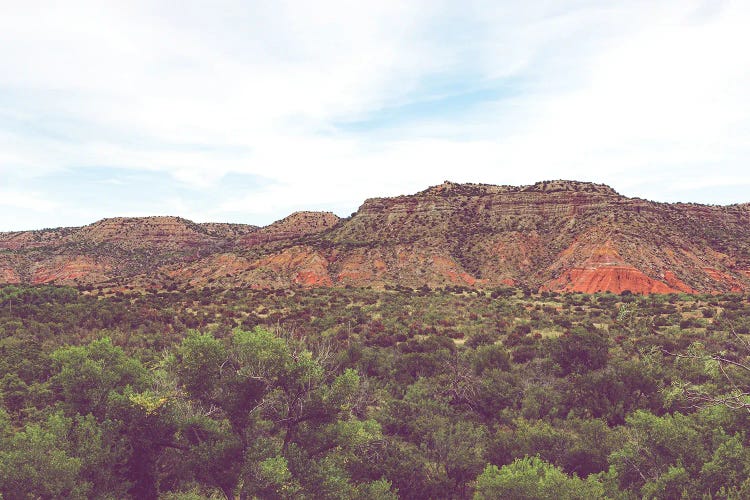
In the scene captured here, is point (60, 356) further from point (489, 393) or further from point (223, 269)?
point (223, 269)

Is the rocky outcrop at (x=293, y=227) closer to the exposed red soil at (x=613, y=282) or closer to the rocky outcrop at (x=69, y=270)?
the rocky outcrop at (x=69, y=270)

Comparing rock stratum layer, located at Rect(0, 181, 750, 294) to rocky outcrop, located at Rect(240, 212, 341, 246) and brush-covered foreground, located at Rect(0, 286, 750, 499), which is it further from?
brush-covered foreground, located at Rect(0, 286, 750, 499)

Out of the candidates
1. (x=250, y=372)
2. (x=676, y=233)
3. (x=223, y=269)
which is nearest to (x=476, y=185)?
(x=676, y=233)

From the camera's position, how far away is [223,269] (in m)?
71.4

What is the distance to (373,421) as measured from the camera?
14758 mm

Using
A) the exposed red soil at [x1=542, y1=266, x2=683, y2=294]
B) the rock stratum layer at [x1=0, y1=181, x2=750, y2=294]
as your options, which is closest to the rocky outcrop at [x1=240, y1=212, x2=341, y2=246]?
the rock stratum layer at [x1=0, y1=181, x2=750, y2=294]

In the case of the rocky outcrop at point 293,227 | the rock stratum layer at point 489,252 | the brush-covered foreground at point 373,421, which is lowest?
the brush-covered foreground at point 373,421

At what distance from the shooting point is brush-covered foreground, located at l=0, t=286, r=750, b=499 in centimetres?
1094

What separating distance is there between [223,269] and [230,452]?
62.7 metres

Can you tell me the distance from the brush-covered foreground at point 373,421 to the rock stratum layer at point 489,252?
40.1m

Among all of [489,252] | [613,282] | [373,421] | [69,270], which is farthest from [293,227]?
[373,421]

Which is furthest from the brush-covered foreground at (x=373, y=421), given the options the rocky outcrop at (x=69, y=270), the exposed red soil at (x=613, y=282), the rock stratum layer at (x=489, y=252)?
the rocky outcrop at (x=69, y=270)

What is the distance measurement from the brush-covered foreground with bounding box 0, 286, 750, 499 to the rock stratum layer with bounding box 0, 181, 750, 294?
40091mm

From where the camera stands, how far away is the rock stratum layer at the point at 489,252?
62.4 metres
